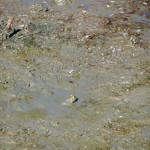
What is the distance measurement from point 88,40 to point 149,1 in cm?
432

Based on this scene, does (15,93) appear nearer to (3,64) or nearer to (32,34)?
(3,64)

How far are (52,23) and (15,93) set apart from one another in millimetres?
4531

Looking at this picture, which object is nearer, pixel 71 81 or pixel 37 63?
pixel 71 81

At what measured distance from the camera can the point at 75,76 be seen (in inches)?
416

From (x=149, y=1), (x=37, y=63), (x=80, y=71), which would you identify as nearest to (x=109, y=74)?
(x=80, y=71)

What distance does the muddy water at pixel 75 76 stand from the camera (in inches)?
330

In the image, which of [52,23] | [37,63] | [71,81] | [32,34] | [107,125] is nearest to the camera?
[107,125]

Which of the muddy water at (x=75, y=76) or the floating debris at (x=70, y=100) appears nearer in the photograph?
the muddy water at (x=75, y=76)

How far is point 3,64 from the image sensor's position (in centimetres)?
1089

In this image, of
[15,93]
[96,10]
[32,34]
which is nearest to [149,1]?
[96,10]

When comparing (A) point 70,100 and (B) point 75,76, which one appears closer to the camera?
(A) point 70,100

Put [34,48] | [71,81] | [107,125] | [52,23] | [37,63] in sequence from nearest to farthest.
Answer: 1. [107,125]
2. [71,81]
3. [37,63]
4. [34,48]
5. [52,23]

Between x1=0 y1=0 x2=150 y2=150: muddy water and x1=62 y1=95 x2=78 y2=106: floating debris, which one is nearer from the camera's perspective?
x1=0 y1=0 x2=150 y2=150: muddy water

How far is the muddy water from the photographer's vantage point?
27.5 feet
